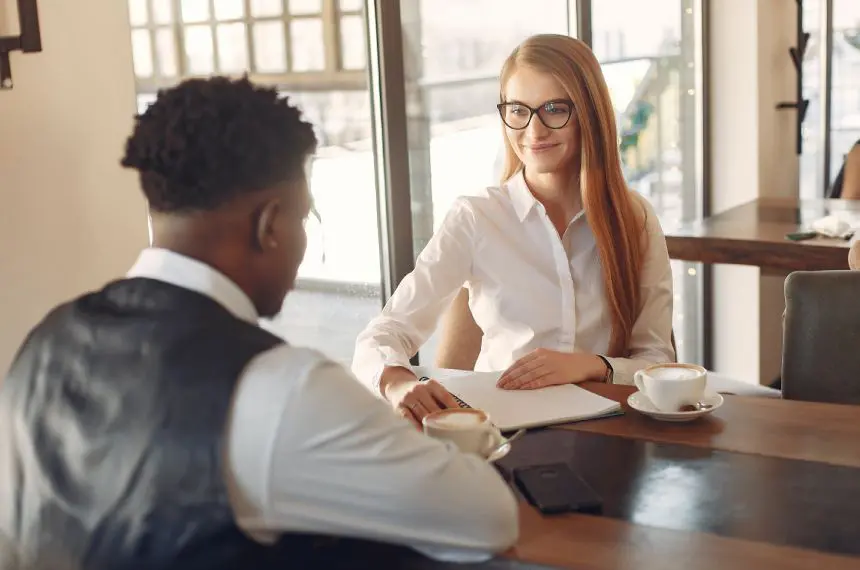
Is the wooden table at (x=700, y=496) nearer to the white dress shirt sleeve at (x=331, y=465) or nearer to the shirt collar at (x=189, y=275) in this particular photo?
the white dress shirt sleeve at (x=331, y=465)

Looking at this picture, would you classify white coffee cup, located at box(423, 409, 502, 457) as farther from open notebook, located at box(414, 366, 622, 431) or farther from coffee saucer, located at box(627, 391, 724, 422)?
coffee saucer, located at box(627, 391, 724, 422)

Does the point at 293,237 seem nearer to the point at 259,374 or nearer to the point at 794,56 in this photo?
the point at 259,374

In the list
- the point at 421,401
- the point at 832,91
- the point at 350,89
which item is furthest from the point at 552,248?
the point at 832,91

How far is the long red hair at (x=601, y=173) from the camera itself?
2.03 meters

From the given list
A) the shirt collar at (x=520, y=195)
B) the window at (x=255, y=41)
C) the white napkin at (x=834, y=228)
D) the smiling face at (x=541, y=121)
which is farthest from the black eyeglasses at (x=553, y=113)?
the white napkin at (x=834, y=228)

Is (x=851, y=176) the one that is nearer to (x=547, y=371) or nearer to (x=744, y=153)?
(x=744, y=153)

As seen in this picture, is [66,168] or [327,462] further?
[66,168]

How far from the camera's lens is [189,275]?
1.03 metres

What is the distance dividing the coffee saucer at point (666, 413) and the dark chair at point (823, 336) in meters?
0.43

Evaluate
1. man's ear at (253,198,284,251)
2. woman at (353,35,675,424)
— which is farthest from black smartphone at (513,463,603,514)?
woman at (353,35,675,424)

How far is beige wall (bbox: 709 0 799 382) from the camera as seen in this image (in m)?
4.32

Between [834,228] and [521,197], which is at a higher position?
[521,197]

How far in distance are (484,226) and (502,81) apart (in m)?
0.30

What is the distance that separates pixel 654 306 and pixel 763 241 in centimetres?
118
